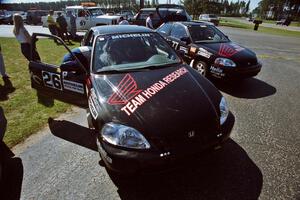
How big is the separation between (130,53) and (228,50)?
3.31 metres

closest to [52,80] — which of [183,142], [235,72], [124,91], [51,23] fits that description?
[124,91]

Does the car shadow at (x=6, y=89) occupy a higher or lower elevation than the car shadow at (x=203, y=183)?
lower

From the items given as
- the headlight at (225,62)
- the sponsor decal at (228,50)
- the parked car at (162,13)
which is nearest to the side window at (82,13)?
the parked car at (162,13)

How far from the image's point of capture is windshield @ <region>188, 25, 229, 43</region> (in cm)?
671

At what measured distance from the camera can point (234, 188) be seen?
2773 millimetres

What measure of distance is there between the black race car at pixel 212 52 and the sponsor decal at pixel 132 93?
242cm

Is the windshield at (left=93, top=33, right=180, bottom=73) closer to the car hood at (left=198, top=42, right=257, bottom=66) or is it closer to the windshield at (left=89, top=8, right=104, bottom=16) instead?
the car hood at (left=198, top=42, right=257, bottom=66)

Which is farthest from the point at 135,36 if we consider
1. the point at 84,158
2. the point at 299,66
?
the point at 299,66

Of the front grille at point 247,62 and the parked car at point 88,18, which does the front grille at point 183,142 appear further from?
the parked car at point 88,18

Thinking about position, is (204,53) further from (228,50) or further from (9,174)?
(9,174)

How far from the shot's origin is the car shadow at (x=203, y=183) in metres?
2.69

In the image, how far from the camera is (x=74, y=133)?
4.14 m

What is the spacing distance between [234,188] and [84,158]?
2072 millimetres

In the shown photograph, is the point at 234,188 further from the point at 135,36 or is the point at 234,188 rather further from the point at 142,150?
the point at 135,36
